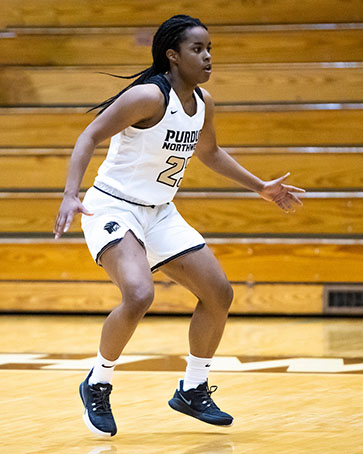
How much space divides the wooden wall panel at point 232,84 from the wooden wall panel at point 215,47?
0.50 ft

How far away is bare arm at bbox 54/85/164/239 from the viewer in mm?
2236

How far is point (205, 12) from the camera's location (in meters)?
5.69

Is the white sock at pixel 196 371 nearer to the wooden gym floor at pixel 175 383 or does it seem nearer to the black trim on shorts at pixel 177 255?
the wooden gym floor at pixel 175 383

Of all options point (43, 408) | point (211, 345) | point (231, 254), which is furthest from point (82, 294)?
point (211, 345)

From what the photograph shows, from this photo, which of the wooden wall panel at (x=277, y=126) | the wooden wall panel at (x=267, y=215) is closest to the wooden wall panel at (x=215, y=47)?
the wooden wall panel at (x=277, y=126)

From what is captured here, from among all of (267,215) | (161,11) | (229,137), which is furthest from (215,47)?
(267,215)

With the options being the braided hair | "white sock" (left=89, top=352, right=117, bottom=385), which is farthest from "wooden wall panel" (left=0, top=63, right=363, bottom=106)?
"white sock" (left=89, top=352, right=117, bottom=385)

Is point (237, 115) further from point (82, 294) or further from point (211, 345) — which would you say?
point (211, 345)

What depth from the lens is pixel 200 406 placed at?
2469mm

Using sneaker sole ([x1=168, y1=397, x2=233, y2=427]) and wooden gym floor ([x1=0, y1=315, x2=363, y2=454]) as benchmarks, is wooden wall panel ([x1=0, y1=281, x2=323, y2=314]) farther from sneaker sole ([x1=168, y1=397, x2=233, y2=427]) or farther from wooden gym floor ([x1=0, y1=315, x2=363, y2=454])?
sneaker sole ([x1=168, y1=397, x2=233, y2=427])

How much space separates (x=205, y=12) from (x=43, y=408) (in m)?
3.68

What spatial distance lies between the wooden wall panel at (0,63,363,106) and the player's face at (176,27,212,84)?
2.96 m

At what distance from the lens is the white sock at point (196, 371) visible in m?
2.50

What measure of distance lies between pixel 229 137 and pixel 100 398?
306 cm
